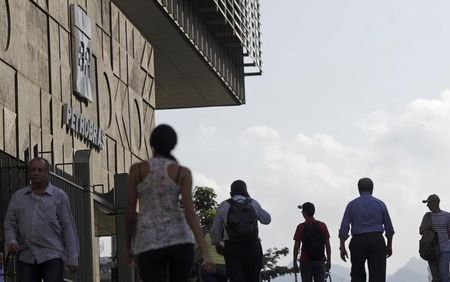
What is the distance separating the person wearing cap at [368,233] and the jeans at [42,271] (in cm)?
586

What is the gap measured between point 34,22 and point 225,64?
2447 cm

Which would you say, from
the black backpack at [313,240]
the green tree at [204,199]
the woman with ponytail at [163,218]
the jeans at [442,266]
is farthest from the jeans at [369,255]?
the green tree at [204,199]

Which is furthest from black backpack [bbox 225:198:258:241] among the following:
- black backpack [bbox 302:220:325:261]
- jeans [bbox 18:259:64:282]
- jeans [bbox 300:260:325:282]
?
jeans [bbox 300:260:325:282]

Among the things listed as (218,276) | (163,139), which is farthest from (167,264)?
(218,276)

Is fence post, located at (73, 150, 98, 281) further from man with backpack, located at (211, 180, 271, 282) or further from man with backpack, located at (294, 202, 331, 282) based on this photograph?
man with backpack, located at (211, 180, 271, 282)

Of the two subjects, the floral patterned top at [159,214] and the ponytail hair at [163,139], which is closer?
the floral patterned top at [159,214]

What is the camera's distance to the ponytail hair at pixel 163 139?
402 inches

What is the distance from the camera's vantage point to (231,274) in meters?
16.8

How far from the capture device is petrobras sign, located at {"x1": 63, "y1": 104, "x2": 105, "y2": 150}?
1315 inches

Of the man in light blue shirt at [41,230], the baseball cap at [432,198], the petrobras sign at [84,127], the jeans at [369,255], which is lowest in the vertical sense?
the jeans at [369,255]

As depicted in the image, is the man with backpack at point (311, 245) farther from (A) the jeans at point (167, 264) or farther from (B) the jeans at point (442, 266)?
(A) the jeans at point (167, 264)

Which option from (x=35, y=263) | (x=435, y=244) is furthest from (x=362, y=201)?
(x=35, y=263)

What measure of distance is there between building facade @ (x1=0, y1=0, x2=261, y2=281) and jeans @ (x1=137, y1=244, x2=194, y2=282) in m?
10.3

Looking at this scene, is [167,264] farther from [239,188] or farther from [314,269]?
[314,269]
